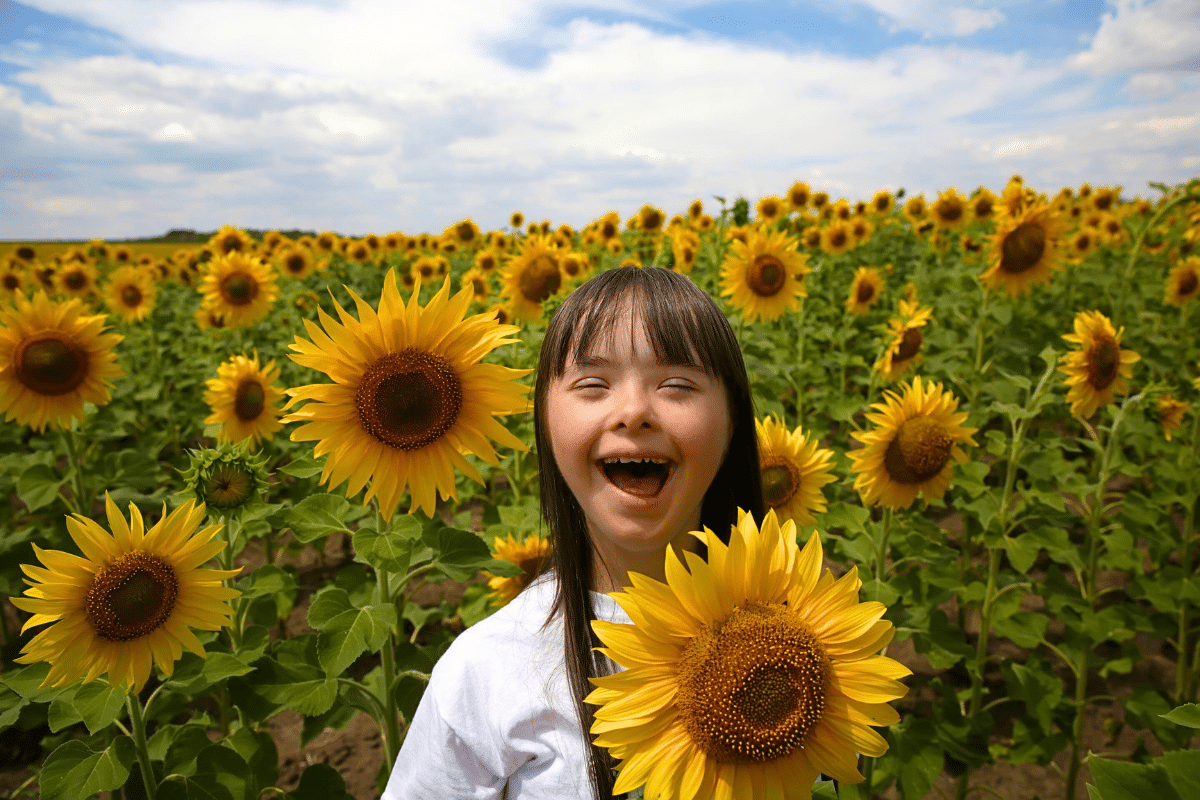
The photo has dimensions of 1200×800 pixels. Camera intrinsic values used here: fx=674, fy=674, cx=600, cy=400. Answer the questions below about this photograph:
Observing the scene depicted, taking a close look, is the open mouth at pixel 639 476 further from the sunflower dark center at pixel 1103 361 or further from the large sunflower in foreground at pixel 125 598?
the sunflower dark center at pixel 1103 361

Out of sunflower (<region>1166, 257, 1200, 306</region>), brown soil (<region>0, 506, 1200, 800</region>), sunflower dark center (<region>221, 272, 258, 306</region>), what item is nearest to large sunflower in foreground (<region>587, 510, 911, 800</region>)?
brown soil (<region>0, 506, 1200, 800</region>)

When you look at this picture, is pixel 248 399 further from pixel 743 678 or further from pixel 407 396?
pixel 743 678

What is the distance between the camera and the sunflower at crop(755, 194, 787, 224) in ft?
29.1

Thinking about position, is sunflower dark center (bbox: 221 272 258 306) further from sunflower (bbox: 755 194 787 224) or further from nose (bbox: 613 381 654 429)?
sunflower (bbox: 755 194 787 224)

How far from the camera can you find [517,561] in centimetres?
281

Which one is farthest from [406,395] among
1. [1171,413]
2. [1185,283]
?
[1185,283]

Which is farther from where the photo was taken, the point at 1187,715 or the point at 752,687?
the point at 752,687

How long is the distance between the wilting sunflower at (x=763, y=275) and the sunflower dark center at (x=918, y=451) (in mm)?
2034

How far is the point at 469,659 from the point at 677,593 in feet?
2.11

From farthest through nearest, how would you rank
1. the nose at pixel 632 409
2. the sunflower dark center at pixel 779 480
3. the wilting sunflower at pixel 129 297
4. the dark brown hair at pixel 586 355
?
the wilting sunflower at pixel 129 297
the sunflower dark center at pixel 779 480
the dark brown hair at pixel 586 355
the nose at pixel 632 409

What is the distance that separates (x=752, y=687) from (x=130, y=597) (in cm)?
160

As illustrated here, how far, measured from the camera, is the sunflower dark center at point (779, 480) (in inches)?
92.4

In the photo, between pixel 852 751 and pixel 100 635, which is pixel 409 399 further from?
pixel 852 751

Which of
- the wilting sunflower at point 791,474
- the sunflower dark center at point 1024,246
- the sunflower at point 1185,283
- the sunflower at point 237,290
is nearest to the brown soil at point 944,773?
the wilting sunflower at point 791,474
